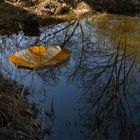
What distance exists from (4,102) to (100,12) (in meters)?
9.78

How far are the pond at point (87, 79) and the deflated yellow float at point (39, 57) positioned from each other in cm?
16

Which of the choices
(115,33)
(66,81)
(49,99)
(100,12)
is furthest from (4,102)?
(100,12)

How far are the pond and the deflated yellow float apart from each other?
0.52ft

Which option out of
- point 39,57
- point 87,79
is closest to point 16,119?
point 87,79

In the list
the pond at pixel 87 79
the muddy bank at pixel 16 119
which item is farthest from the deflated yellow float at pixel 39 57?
the muddy bank at pixel 16 119

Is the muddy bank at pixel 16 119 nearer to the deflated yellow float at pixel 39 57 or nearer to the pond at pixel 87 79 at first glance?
the pond at pixel 87 79

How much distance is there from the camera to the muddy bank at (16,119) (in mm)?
6635

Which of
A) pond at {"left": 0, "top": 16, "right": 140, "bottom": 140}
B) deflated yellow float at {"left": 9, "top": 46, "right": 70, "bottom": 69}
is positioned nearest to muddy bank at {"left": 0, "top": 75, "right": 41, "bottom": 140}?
pond at {"left": 0, "top": 16, "right": 140, "bottom": 140}

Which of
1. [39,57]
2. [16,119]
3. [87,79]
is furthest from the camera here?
[39,57]

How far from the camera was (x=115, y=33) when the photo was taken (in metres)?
13.4

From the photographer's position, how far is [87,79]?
1036 cm

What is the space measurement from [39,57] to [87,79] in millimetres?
1578

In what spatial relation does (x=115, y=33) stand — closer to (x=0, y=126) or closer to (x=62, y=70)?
(x=62, y=70)

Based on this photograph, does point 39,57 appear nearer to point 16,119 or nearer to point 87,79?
point 87,79
